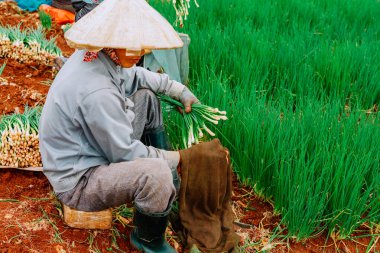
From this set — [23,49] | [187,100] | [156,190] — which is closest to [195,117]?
[187,100]

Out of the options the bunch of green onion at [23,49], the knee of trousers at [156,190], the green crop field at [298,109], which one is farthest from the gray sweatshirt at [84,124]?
the bunch of green onion at [23,49]

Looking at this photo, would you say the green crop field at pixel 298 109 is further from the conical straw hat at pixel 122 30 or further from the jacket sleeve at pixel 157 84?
the conical straw hat at pixel 122 30

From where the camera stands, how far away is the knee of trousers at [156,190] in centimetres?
173

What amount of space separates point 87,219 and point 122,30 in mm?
822

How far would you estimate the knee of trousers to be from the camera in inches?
68.1

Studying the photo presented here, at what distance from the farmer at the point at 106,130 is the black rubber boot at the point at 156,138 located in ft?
1.24

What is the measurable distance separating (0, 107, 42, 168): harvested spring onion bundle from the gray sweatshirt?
0.52m

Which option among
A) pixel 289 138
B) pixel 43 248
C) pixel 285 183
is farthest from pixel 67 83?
pixel 289 138

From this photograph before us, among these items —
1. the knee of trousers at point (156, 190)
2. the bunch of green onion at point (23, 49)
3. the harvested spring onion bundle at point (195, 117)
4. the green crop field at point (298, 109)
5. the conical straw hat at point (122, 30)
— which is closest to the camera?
the conical straw hat at point (122, 30)

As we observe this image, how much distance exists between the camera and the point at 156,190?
173 centimetres

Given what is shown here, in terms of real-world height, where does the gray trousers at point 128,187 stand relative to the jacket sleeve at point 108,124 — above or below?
below

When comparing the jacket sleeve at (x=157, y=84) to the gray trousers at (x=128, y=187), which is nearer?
the gray trousers at (x=128, y=187)

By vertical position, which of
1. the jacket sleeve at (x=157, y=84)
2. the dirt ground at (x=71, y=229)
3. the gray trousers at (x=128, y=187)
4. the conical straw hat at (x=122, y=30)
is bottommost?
the dirt ground at (x=71, y=229)

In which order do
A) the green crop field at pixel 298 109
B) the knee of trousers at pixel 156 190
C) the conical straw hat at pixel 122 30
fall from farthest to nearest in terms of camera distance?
the green crop field at pixel 298 109 → the knee of trousers at pixel 156 190 → the conical straw hat at pixel 122 30
